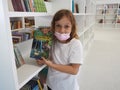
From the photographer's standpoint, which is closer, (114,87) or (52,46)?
(52,46)

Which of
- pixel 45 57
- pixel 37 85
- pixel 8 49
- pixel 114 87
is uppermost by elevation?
pixel 8 49

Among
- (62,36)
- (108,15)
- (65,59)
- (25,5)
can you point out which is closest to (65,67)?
(65,59)

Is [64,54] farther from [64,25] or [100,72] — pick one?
Result: [100,72]

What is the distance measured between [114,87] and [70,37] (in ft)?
4.76

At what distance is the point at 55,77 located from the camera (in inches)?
49.3

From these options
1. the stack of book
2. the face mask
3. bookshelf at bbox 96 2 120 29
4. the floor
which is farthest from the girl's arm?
bookshelf at bbox 96 2 120 29

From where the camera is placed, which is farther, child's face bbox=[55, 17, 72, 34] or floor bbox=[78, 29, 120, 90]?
floor bbox=[78, 29, 120, 90]

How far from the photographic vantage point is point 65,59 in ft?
3.90

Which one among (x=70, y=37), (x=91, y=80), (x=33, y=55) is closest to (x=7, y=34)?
(x=33, y=55)

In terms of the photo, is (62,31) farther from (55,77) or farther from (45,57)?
(55,77)

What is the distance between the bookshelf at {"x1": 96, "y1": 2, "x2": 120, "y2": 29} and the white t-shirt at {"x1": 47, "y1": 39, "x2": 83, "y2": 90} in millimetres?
8908

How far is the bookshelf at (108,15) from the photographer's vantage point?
30.3 feet

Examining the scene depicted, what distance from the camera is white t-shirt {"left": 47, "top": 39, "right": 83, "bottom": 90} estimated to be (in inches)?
44.6

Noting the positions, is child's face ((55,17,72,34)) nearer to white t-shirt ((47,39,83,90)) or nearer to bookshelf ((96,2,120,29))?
white t-shirt ((47,39,83,90))
